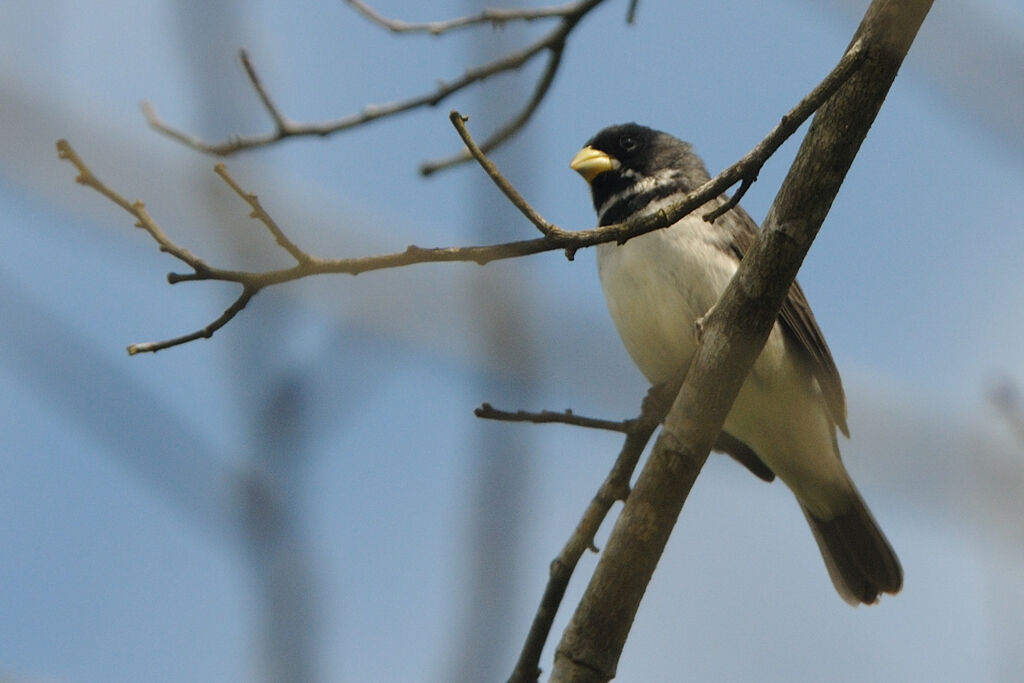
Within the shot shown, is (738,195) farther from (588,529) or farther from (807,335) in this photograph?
(807,335)

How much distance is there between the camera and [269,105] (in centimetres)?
405

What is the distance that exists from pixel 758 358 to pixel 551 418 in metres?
1.40

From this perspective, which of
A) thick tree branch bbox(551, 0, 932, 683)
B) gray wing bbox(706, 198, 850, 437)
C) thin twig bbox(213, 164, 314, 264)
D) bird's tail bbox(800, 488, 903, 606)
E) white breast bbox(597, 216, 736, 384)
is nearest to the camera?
thin twig bbox(213, 164, 314, 264)

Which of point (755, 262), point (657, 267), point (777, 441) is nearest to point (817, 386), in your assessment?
point (777, 441)

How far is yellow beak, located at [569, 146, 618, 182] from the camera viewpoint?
17.8ft

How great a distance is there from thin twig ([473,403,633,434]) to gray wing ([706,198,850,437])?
1618 millimetres

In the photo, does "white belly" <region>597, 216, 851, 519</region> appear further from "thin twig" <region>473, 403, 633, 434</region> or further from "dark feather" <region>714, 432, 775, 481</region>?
"thin twig" <region>473, 403, 633, 434</region>

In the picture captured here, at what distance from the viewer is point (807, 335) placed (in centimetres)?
464

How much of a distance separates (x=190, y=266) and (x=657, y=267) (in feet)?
8.20

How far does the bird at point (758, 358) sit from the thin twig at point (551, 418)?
3.20 ft

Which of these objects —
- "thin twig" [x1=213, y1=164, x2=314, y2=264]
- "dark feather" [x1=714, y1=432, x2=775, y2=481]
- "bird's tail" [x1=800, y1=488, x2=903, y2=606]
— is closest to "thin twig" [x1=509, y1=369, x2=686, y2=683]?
"thin twig" [x1=213, y1=164, x2=314, y2=264]

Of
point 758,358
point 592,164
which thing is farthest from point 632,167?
point 758,358

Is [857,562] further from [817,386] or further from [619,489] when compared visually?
[619,489]

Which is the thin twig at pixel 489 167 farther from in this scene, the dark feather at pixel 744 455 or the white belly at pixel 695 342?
the dark feather at pixel 744 455
